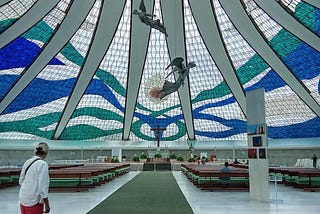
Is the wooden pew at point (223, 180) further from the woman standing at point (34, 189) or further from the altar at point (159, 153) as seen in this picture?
the altar at point (159, 153)

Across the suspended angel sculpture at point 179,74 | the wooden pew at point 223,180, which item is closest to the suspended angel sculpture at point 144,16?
the suspended angel sculpture at point 179,74

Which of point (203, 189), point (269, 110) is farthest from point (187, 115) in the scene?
point (203, 189)

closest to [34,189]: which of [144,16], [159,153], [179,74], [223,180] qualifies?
[223,180]

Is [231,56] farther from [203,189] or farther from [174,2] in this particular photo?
[203,189]

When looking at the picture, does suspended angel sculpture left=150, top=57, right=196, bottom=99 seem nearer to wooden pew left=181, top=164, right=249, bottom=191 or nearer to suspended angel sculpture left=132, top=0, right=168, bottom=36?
suspended angel sculpture left=132, top=0, right=168, bottom=36

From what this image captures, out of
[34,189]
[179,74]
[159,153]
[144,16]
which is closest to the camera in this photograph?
[34,189]

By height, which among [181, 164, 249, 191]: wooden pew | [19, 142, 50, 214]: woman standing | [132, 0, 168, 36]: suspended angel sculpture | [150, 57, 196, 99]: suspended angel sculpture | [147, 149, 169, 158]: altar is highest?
[132, 0, 168, 36]: suspended angel sculpture

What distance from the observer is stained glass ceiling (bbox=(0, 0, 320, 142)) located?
23.8m

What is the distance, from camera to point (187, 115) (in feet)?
122

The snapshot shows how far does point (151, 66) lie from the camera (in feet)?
108

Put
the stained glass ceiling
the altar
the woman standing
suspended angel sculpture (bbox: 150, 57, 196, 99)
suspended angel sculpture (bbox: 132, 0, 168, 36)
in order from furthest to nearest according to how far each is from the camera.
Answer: the altar → the stained glass ceiling → suspended angel sculpture (bbox: 150, 57, 196, 99) → suspended angel sculpture (bbox: 132, 0, 168, 36) → the woman standing

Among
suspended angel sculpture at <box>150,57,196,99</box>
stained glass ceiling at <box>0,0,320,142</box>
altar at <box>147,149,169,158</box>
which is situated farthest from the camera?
altar at <box>147,149,169,158</box>

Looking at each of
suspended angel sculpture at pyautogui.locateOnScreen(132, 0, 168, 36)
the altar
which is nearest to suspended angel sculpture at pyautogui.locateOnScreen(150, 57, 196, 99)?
suspended angel sculpture at pyautogui.locateOnScreen(132, 0, 168, 36)

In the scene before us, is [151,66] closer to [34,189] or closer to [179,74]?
[179,74]
